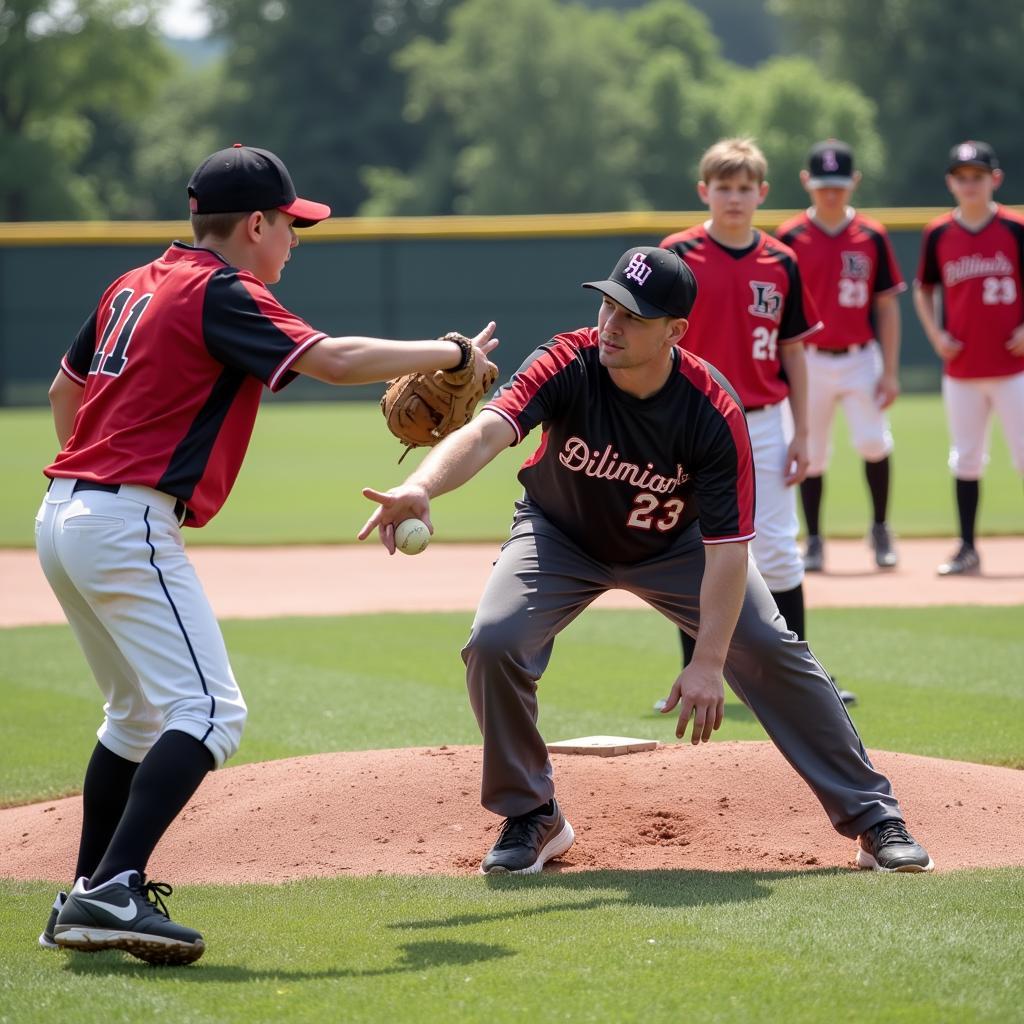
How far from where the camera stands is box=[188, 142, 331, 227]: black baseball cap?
12.3ft

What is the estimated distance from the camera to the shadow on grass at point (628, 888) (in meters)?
3.90

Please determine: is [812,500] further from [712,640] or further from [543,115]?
[543,115]

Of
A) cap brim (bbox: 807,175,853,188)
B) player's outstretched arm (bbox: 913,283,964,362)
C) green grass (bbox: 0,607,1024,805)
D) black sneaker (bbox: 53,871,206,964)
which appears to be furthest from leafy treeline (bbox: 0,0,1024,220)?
black sneaker (bbox: 53,871,206,964)

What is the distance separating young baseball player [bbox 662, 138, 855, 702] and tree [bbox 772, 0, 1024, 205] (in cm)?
5032

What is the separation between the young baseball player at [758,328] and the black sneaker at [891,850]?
2.01m

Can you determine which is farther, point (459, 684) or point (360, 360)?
point (459, 684)

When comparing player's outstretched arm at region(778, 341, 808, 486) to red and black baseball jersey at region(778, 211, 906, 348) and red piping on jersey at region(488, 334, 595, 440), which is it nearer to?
red piping on jersey at region(488, 334, 595, 440)

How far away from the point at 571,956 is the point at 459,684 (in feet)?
12.7

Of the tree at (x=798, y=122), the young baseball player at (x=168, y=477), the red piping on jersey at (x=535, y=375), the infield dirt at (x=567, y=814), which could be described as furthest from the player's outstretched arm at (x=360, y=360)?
the tree at (x=798, y=122)

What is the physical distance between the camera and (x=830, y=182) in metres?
9.20

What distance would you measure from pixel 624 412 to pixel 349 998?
1.81 metres

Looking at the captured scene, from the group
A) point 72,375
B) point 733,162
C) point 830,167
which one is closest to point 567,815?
point 72,375

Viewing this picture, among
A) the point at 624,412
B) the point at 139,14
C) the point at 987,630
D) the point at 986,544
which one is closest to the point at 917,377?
the point at 986,544

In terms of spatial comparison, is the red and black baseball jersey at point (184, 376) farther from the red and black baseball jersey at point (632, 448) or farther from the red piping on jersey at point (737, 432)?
the red piping on jersey at point (737, 432)
